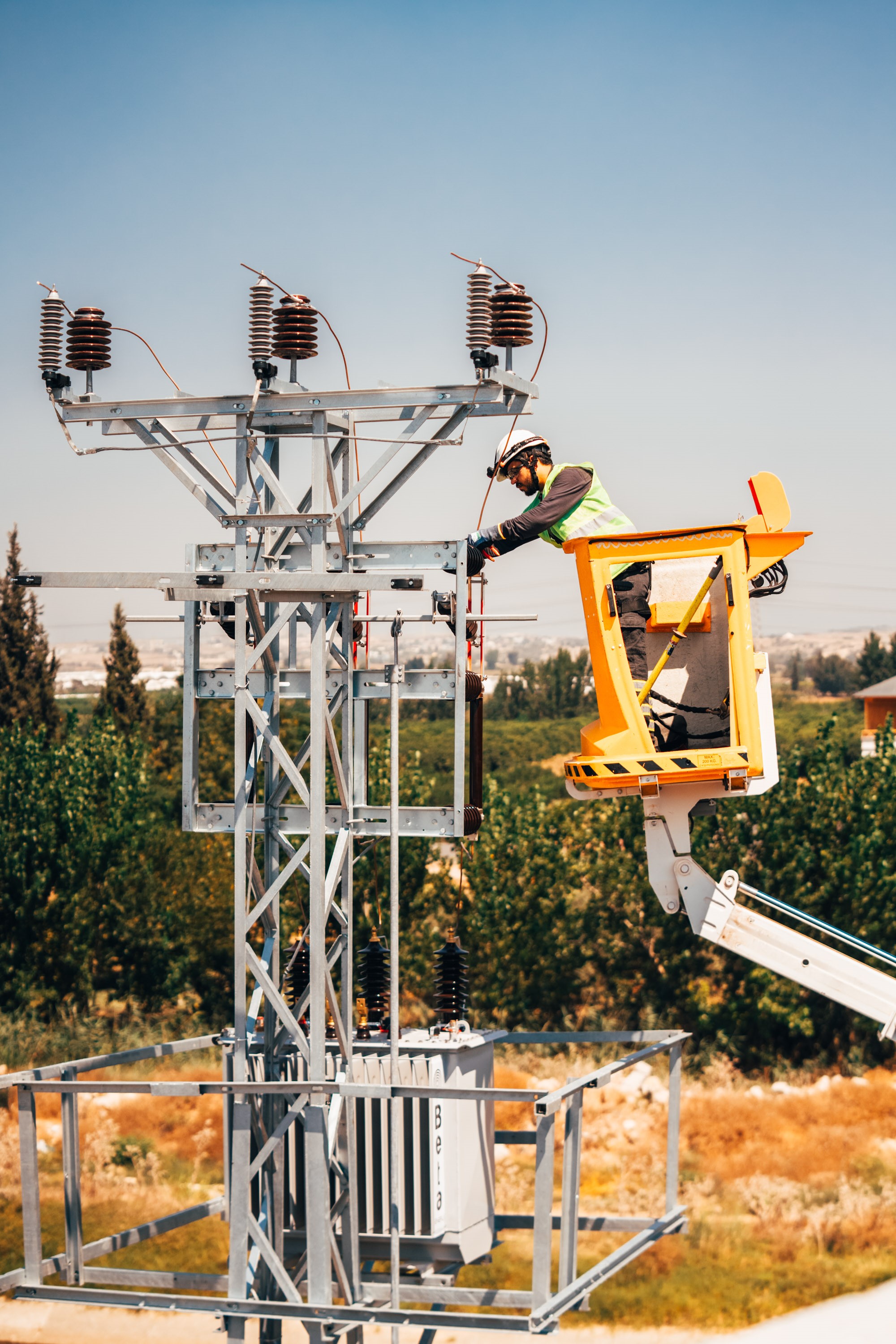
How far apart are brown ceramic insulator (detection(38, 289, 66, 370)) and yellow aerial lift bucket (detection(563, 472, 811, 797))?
391 cm

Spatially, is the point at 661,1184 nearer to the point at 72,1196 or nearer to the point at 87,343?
the point at 72,1196

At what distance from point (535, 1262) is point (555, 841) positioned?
3389cm

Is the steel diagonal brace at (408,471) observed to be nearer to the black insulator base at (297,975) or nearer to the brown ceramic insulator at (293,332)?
the brown ceramic insulator at (293,332)

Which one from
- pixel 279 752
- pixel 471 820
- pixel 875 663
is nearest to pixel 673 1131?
pixel 471 820

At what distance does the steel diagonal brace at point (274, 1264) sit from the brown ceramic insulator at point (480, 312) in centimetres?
577

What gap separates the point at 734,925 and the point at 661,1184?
74.8 ft

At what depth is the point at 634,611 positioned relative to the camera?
975 cm

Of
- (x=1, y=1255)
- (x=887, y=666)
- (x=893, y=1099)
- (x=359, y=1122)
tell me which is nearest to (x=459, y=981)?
(x=359, y=1122)

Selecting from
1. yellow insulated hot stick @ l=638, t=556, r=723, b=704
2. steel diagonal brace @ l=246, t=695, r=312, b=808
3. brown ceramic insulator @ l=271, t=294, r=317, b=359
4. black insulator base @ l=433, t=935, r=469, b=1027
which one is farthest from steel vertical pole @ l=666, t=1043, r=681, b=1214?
brown ceramic insulator @ l=271, t=294, r=317, b=359

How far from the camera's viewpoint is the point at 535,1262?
8945mm

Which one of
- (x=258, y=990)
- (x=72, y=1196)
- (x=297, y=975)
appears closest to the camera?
(x=72, y=1196)

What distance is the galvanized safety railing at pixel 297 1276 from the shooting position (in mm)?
8914

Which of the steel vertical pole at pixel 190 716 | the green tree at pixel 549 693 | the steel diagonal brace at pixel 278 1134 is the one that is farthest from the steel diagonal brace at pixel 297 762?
the green tree at pixel 549 693

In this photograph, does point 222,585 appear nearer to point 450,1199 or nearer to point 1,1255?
point 450,1199
